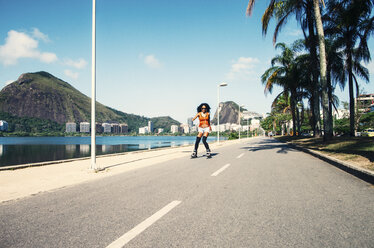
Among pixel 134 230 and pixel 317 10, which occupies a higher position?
pixel 317 10

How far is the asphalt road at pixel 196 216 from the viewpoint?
2.40 metres

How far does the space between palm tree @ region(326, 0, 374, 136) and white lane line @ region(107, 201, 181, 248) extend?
15551mm

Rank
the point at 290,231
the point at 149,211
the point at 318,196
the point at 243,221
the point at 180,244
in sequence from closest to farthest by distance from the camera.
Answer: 1. the point at 180,244
2. the point at 290,231
3. the point at 243,221
4. the point at 149,211
5. the point at 318,196

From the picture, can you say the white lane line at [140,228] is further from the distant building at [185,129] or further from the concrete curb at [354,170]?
the distant building at [185,129]

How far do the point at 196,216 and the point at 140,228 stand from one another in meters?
0.77

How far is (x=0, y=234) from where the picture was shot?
8.50 ft

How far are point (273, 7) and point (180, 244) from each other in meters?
15.6

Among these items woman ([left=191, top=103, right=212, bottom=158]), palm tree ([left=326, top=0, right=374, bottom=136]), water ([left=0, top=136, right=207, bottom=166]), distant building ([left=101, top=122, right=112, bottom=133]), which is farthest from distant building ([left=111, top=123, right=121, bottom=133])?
woman ([left=191, top=103, right=212, bottom=158])

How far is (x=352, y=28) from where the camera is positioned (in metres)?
18.4

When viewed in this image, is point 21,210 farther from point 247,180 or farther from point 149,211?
point 247,180

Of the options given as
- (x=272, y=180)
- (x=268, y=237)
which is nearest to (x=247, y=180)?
(x=272, y=180)

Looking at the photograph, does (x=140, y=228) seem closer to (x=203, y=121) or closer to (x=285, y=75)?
(x=203, y=121)

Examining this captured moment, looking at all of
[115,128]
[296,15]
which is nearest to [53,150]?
[296,15]

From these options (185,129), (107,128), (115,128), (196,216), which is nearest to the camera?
(196,216)
